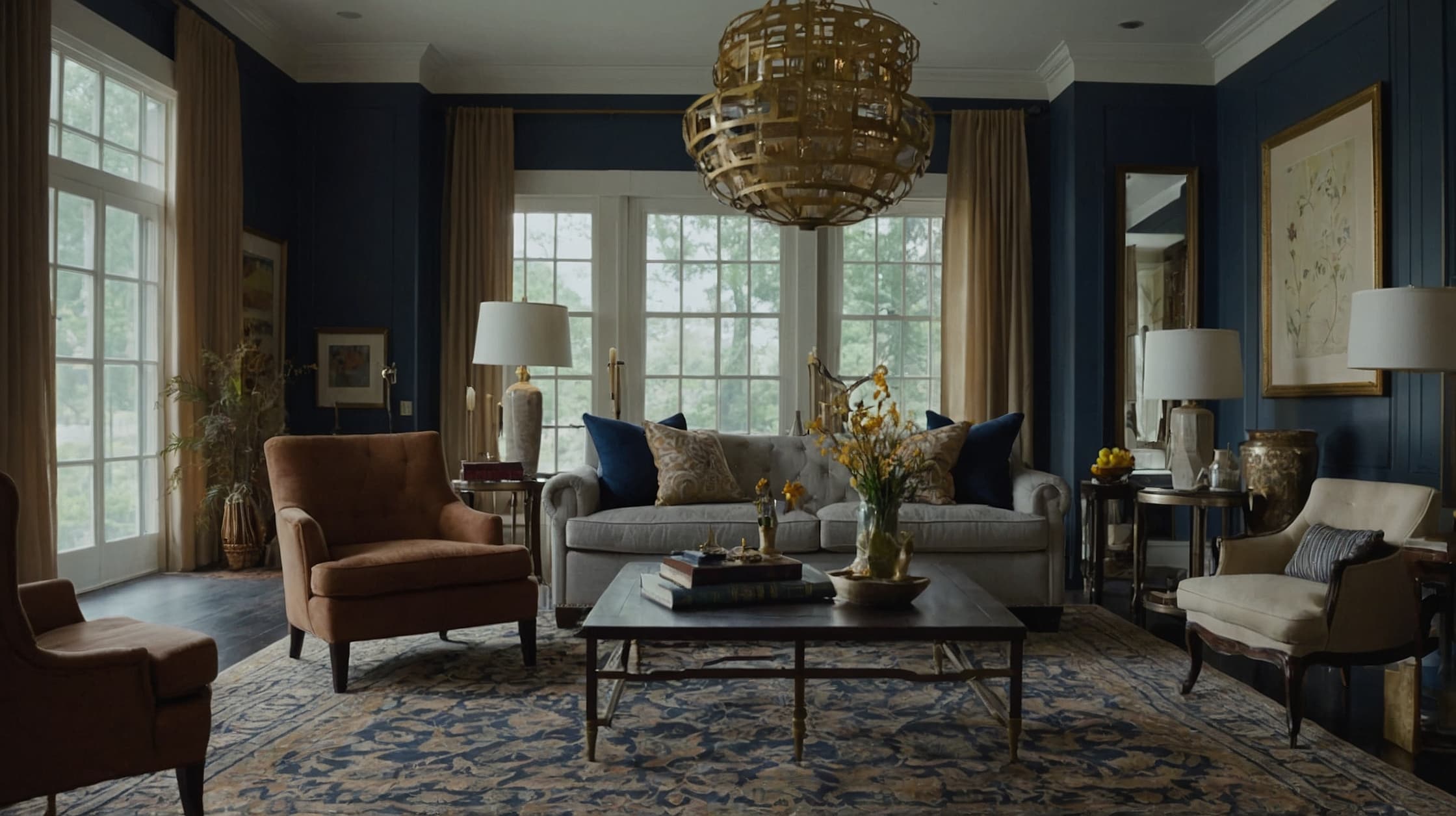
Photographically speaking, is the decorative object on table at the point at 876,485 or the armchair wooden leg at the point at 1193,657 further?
the armchair wooden leg at the point at 1193,657

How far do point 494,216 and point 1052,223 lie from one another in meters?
3.62

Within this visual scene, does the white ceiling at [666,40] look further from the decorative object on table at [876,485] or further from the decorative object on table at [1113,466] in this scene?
the decorative object on table at [876,485]

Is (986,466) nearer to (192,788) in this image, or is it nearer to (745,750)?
(745,750)

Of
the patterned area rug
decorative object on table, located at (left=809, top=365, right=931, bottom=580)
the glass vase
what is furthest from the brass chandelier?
the patterned area rug

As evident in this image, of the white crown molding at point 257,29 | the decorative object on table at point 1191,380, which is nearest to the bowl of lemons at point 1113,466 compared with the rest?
the decorative object on table at point 1191,380

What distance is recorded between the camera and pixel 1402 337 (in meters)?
3.60

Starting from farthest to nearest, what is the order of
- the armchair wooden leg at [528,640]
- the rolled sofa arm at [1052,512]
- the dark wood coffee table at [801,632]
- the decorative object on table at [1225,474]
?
the decorative object on table at [1225,474] → the rolled sofa arm at [1052,512] → the armchair wooden leg at [528,640] → the dark wood coffee table at [801,632]

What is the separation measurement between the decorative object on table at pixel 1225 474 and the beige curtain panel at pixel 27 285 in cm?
519

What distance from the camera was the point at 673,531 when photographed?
4328mm

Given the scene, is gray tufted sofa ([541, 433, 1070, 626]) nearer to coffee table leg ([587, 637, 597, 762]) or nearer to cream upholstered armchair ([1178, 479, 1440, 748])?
cream upholstered armchair ([1178, 479, 1440, 748])

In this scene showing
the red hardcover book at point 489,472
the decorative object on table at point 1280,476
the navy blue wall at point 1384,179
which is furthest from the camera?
the red hardcover book at point 489,472

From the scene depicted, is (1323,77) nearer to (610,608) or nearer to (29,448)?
(610,608)

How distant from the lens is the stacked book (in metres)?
3.03

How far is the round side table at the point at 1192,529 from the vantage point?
15.4ft
